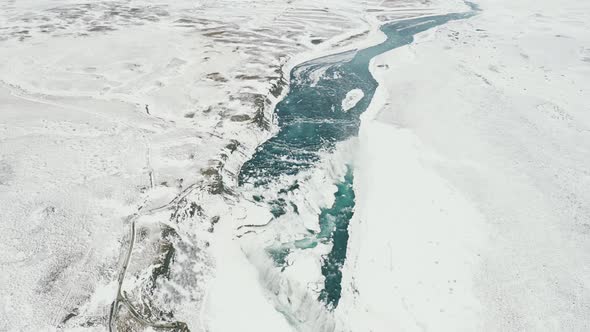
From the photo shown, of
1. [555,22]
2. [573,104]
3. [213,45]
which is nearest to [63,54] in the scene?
[213,45]

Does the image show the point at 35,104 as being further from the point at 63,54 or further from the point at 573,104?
the point at 573,104

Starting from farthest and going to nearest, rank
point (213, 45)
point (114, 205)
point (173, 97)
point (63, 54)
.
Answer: point (213, 45), point (63, 54), point (173, 97), point (114, 205)

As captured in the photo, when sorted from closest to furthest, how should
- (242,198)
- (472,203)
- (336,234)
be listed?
(336,234)
(242,198)
(472,203)

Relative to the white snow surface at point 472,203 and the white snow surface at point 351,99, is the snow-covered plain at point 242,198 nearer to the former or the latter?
the white snow surface at point 472,203

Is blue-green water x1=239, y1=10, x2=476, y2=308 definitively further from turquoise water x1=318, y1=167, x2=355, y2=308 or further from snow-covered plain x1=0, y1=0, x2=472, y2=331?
snow-covered plain x1=0, y1=0, x2=472, y2=331

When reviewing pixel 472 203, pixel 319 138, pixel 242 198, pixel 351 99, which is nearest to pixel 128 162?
pixel 242 198

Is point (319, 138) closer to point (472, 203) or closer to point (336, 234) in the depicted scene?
point (336, 234)
